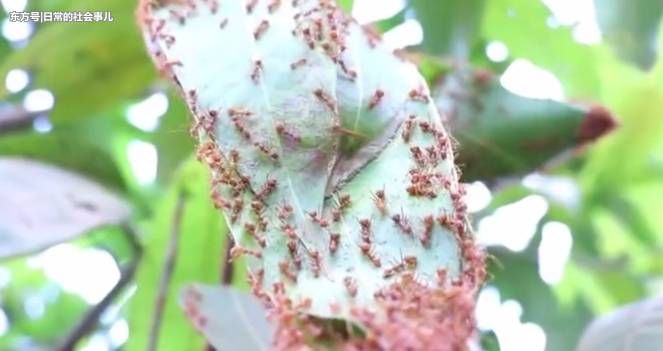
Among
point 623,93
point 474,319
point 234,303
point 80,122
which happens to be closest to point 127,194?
point 80,122

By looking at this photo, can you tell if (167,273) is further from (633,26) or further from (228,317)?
(633,26)

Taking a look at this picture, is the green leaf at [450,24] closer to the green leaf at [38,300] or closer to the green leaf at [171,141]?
the green leaf at [171,141]

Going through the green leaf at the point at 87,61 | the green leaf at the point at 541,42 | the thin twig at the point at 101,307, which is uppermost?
the green leaf at the point at 541,42

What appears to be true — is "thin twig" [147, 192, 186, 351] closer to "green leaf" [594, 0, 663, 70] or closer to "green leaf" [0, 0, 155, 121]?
"green leaf" [0, 0, 155, 121]

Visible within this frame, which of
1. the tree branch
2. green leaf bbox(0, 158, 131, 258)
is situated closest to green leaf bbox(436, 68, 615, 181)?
green leaf bbox(0, 158, 131, 258)

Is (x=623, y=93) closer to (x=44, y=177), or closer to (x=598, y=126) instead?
(x=598, y=126)

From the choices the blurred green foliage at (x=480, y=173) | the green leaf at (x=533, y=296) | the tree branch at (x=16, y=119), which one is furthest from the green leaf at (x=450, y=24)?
the tree branch at (x=16, y=119)

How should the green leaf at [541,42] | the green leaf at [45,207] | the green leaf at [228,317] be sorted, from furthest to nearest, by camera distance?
the green leaf at [541,42] → the green leaf at [45,207] → the green leaf at [228,317]
